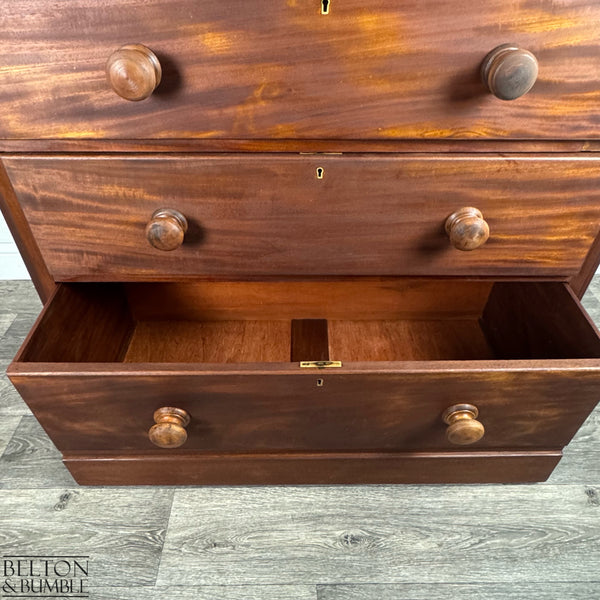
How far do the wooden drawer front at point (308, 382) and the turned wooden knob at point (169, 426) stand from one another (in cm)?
1

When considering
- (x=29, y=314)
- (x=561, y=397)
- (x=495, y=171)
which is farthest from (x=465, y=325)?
(x=29, y=314)

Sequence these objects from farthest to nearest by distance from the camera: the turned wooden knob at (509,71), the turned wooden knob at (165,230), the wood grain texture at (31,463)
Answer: the wood grain texture at (31,463) < the turned wooden knob at (165,230) < the turned wooden knob at (509,71)

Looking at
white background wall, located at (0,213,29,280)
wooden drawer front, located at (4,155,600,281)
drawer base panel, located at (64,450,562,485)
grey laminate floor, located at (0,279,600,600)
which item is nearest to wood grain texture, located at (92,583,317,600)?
grey laminate floor, located at (0,279,600,600)

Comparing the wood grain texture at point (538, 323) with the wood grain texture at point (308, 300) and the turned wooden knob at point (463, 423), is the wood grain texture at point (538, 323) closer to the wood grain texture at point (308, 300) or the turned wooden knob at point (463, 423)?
the wood grain texture at point (308, 300)

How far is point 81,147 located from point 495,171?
1.43 ft

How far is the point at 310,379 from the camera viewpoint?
0.52 metres

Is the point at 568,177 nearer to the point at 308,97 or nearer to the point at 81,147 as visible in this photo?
the point at 308,97

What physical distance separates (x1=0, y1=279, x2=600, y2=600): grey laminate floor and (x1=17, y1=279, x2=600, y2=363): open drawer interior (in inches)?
8.4

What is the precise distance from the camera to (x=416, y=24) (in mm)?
406

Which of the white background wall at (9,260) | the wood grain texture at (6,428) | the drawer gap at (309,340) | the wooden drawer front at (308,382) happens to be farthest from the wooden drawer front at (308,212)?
the white background wall at (9,260)

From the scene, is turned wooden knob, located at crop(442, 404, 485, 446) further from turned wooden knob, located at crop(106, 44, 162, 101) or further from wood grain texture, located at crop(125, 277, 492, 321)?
turned wooden knob, located at crop(106, 44, 162, 101)

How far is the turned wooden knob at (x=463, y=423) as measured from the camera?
0.54 meters

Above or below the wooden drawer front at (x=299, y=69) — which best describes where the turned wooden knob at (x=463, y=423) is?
below

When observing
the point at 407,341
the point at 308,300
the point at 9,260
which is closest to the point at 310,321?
the point at 308,300
